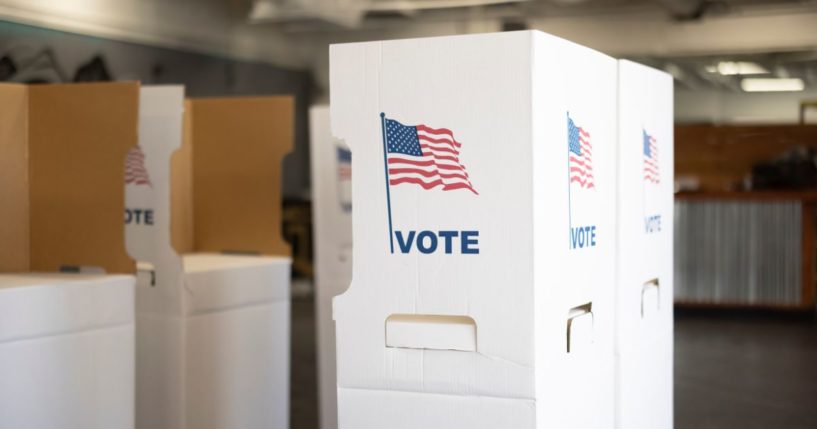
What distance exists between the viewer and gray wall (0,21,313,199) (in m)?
6.02

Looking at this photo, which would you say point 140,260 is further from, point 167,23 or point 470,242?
point 167,23

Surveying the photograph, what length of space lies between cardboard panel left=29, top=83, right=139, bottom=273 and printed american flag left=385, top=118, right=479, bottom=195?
1003 mm

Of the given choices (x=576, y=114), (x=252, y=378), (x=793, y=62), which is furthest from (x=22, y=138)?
(x=793, y=62)

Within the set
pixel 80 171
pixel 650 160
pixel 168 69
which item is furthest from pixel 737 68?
pixel 80 171

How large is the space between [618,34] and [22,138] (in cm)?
664

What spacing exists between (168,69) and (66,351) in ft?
19.3

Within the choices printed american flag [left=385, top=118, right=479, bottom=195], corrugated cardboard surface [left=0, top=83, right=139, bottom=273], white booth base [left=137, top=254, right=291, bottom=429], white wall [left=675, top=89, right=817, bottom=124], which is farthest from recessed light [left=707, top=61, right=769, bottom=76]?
printed american flag [left=385, top=118, right=479, bottom=195]

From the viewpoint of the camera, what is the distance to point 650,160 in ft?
6.34

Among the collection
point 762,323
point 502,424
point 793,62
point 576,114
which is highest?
point 793,62

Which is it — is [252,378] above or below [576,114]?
below

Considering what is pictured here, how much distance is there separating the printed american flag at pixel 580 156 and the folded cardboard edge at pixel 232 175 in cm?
159

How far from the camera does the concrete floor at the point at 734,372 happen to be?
4.05 m

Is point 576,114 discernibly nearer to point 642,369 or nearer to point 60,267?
point 642,369

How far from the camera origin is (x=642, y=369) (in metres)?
1.88
